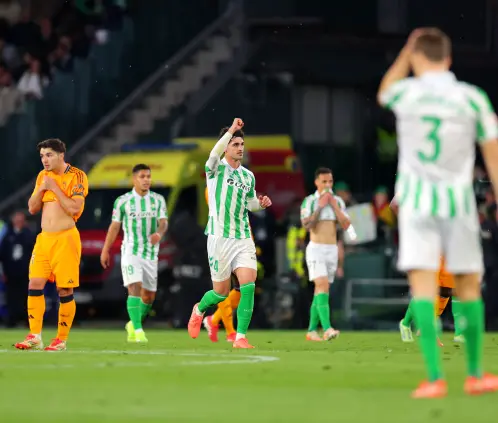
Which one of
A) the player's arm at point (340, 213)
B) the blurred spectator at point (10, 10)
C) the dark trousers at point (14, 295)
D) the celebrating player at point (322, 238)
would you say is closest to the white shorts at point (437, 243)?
the player's arm at point (340, 213)

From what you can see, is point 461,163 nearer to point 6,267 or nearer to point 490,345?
point 490,345

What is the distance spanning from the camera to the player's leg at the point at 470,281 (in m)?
9.98

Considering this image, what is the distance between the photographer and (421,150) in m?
9.99

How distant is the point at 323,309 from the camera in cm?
2153

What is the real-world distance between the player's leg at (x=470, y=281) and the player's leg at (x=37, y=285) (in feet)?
23.2

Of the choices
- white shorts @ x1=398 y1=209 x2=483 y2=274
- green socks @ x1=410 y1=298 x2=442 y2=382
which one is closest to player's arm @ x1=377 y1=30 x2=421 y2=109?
white shorts @ x1=398 y1=209 x2=483 y2=274

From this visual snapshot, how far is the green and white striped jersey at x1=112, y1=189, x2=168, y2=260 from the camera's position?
20719mm

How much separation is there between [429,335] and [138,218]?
11203mm

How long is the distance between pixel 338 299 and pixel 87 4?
13075 mm

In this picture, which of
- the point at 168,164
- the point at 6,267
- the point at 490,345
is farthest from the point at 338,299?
the point at 490,345

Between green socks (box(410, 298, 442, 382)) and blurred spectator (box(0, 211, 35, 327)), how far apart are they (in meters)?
18.8

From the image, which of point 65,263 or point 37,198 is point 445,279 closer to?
point 65,263

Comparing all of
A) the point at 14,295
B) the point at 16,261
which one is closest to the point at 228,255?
the point at 16,261

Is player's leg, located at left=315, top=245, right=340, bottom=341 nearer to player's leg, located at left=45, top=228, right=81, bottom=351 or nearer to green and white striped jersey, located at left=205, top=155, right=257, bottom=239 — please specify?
green and white striped jersey, located at left=205, top=155, right=257, bottom=239
